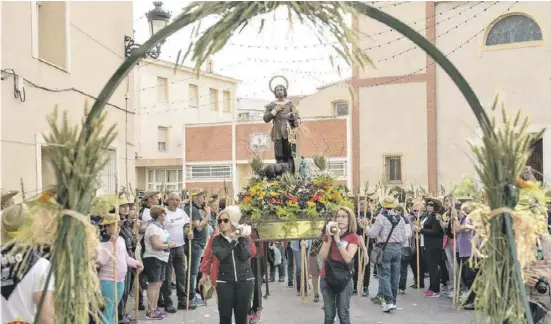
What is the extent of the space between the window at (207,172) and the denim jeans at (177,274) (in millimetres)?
23041

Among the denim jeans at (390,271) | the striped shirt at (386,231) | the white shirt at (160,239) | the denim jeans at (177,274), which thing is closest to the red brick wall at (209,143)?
the denim jeans at (177,274)

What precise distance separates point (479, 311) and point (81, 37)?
10.7 metres

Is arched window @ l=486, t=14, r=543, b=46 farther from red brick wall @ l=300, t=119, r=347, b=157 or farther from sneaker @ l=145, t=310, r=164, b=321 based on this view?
sneaker @ l=145, t=310, r=164, b=321

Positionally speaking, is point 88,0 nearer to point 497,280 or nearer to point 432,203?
point 432,203

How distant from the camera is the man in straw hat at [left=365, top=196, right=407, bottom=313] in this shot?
33.8 ft

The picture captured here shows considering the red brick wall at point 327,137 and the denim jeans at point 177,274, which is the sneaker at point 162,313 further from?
the red brick wall at point 327,137

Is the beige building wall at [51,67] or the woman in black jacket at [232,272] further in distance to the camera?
the beige building wall at [51,67]

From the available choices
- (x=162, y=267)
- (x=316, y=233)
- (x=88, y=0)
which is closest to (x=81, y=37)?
(x=88, y=0)

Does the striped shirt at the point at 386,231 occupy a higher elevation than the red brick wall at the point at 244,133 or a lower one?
lower

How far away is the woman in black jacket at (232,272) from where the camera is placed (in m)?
7.12

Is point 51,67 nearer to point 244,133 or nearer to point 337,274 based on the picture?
point 337,274

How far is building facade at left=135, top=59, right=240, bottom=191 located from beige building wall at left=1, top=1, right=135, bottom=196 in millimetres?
19829

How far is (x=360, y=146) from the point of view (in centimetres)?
2794

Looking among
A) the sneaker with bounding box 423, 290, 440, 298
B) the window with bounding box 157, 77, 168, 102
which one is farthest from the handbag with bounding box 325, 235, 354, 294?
the window with bounding box 157, 77, 168, 102
